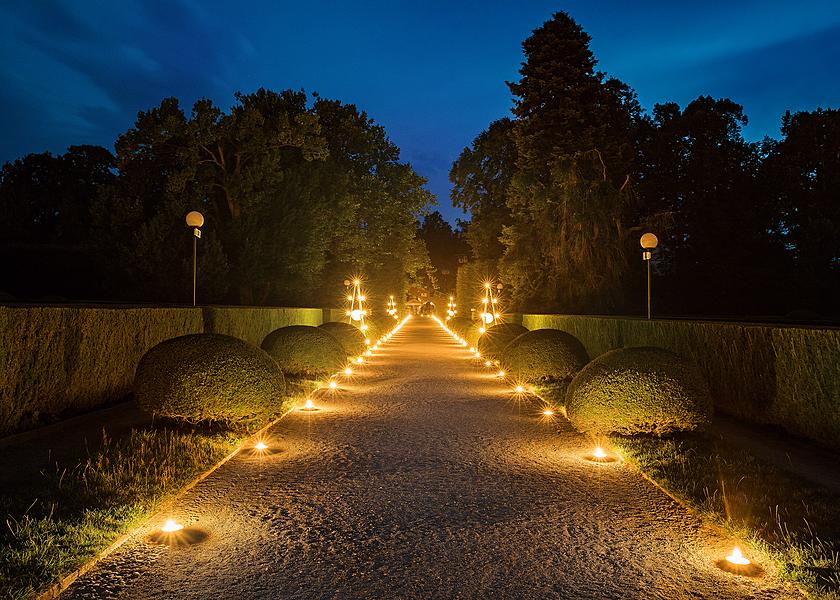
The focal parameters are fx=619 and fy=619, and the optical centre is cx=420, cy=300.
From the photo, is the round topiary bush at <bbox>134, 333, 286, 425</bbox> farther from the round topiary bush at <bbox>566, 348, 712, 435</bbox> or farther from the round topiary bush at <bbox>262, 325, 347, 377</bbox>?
the round topiary bush at <bbox>262, 325, 347, 377</bbox>

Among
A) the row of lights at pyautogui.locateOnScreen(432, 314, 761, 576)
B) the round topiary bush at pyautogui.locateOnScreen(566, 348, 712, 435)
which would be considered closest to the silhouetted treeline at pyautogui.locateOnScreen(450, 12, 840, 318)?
the row of lights at pyautogui.locateOnScreen(432, 314, 761, 576)

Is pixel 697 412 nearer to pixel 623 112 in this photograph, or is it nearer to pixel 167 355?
pixel 167 355

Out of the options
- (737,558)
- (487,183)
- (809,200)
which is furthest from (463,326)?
(737,558)

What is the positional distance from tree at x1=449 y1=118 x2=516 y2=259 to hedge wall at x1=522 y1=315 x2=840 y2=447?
97.5 ft

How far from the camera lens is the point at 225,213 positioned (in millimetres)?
28797

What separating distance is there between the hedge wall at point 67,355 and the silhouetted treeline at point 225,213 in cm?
1237

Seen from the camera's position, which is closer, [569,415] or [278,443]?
[278,443]


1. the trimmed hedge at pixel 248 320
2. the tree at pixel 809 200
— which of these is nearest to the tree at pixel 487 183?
the tree at pixel 809 200

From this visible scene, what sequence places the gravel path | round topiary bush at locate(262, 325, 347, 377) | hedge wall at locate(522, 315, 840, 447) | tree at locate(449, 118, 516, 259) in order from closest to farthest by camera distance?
the gravel path
hedge wall at locate(522, 315, 840, 447)
round topiary bush at locate(262, 325, 347, 377)
tree at locate(449, 118, 516, 259)

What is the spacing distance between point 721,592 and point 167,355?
6853mm

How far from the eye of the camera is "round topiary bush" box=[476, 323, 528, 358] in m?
20.1

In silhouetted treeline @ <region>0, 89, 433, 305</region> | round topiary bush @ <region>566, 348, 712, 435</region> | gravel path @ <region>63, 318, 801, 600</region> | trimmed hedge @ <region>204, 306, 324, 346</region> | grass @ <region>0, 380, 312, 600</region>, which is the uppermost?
silhouetted treeline @ <region>0, 89, 433, 305</region>

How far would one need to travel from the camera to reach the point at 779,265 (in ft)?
115

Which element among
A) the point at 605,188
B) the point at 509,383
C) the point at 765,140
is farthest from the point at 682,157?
the point at 509,383
